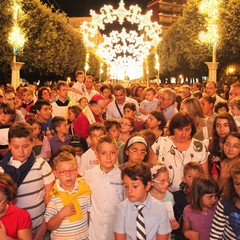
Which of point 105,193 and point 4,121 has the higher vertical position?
point 4,121

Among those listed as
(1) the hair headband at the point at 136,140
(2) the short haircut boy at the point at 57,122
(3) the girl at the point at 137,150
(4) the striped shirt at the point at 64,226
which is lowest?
(4) the striped shirt at the point at 64,226

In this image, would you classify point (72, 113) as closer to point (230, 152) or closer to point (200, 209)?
point (230, 152)

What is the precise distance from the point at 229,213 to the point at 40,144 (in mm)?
3524

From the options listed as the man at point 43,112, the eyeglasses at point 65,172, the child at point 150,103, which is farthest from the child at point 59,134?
the child at point 150,103

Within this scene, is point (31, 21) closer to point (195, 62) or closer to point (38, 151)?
point (195, 62)

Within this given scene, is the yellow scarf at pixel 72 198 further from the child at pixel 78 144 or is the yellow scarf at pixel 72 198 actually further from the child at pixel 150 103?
the child at pixel 150 103

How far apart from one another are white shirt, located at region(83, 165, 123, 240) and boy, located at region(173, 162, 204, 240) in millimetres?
850

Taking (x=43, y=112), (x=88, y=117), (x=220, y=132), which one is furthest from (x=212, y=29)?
(x=220, y=132)

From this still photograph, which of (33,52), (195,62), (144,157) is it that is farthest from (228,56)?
(144,157)

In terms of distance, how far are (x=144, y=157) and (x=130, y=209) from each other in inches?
47.9

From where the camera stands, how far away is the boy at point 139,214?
393cm

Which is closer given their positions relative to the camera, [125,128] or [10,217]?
[10,217]

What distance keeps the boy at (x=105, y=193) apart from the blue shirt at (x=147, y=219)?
0.49 meters

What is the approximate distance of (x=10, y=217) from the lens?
371 cm
